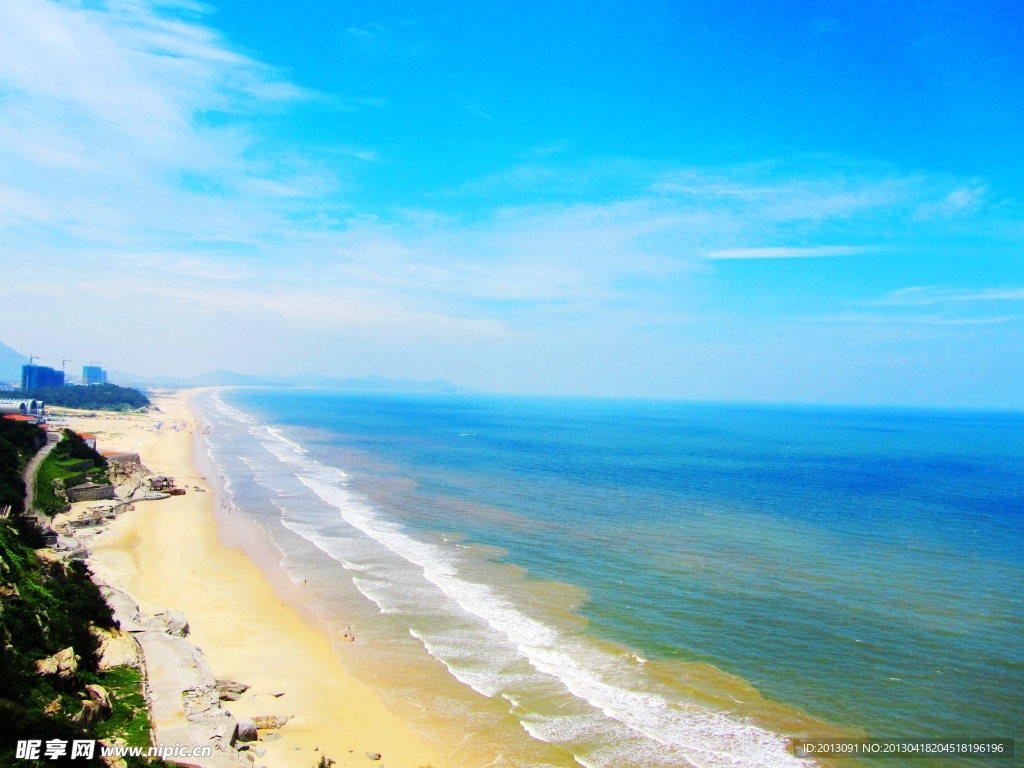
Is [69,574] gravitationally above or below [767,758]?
above

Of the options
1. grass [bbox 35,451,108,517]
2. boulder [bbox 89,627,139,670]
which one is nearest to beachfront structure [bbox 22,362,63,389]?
grass [bbox 35,451,108,517]

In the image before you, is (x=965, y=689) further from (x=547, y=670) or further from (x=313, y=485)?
(x=313, y=485)

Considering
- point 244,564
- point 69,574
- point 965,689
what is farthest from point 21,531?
point 965,689

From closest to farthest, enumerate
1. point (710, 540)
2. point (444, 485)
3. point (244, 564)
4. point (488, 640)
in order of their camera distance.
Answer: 1. point (488, 640)
2. point (244, 564)
3. point (710, 540)
4. point (444, 485)

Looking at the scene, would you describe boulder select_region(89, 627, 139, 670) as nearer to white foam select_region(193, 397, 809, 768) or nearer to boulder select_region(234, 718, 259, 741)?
boulder select_region(234, 718, 259, 741)

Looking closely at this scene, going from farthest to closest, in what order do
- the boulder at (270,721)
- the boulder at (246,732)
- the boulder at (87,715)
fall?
the boulder at (270,721) → the boulder at (246,732) → the boulder at (87,715)

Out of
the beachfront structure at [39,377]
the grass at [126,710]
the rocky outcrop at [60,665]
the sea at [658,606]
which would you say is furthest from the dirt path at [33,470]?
the beachfront structure at [39,377]

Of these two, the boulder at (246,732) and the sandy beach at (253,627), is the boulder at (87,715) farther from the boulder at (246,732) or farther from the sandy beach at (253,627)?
the boulder at (246,732)

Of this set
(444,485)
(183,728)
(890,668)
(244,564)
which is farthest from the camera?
(444,485)
